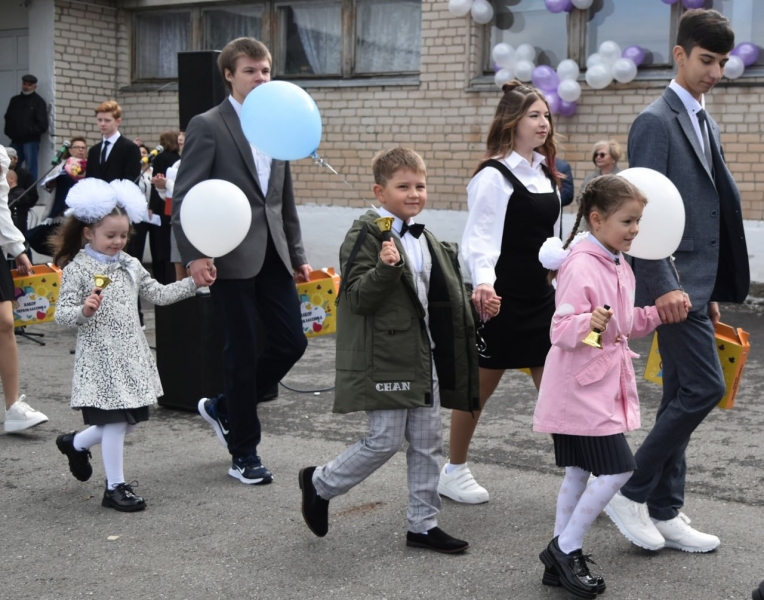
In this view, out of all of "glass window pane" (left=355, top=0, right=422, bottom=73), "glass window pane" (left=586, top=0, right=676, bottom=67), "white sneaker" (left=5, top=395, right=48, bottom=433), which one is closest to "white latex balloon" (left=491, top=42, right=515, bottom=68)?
"glass window pane" (left=586, top=0, right=676, bottom=67)

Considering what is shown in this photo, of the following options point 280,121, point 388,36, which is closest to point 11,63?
point 388,36

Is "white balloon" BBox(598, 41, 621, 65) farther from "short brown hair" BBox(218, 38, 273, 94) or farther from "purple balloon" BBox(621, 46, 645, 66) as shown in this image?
"short brown hair" BBox(218, 38, 273, 94)

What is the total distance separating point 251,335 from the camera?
5.10m

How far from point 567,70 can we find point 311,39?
3.93m

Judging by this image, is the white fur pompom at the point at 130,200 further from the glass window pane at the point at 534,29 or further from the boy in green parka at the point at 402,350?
the glass window pane at the point at 534,29

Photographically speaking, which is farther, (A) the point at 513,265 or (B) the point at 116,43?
(B) the point at 116,43

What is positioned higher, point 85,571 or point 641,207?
point 641,207

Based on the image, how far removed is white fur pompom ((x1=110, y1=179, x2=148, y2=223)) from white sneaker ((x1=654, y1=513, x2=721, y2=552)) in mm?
2605

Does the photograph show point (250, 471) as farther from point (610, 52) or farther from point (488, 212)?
point (610, 52)

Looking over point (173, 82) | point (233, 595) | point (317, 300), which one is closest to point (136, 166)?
point (317, 300)

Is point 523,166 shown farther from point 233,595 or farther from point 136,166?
point 136,166

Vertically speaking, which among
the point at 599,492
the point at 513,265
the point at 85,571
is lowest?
the point at 85,571

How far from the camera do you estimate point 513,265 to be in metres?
4.63

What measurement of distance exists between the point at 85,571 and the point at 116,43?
42.6 ft
